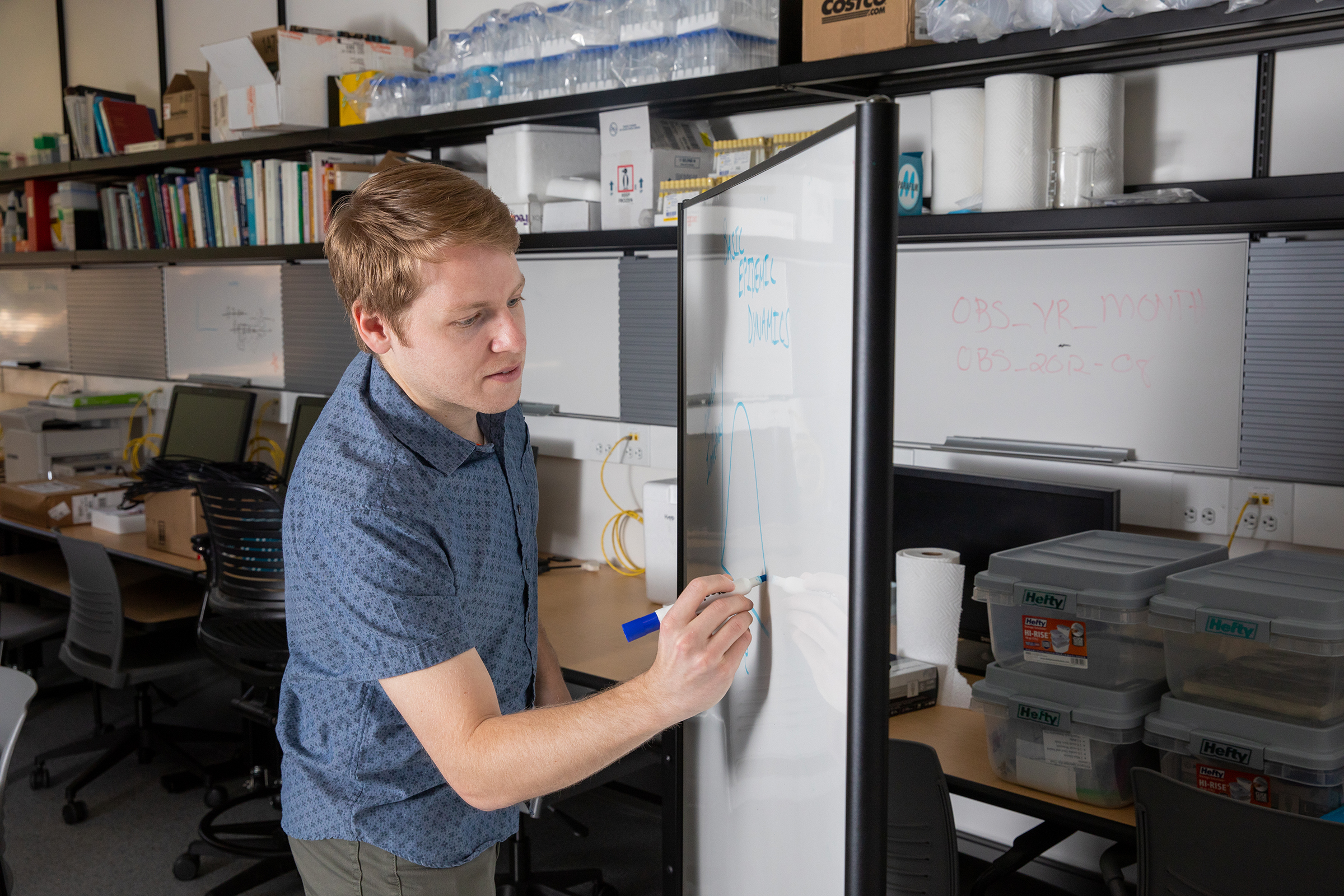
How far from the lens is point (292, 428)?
11.6 feet

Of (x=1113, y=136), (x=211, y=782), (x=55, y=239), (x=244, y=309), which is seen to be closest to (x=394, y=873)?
(x=1113, y=136)

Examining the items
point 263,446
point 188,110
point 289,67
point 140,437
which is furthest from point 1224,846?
point 140,437

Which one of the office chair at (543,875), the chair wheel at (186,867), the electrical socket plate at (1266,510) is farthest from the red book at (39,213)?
the electrical socket plate at (1266,510)

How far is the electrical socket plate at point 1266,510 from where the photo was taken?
6.32 ft

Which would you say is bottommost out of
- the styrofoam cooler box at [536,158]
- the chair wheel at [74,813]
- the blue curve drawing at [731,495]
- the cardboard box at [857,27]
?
the chair wheel at [74,813]

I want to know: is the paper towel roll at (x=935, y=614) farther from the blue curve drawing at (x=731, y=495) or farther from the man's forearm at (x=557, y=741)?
the man's forearm at (x=557, y=741)

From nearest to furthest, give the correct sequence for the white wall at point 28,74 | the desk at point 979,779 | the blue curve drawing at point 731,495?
the blue curve drawing at point 731,495
the desk at point 979,779
the white wall at point 28,74

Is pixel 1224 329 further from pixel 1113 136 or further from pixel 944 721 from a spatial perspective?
pixel 944 721

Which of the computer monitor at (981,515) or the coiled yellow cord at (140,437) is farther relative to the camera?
the coiled yellow cord at (140,437)

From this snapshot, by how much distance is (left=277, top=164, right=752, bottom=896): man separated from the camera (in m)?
0.92

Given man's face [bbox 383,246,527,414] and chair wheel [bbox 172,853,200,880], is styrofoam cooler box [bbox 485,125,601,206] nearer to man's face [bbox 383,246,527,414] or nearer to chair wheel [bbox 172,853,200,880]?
man's face [bbox 383,246,527,414]

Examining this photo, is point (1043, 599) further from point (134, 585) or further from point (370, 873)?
point (134, 585)

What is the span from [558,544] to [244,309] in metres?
1.73

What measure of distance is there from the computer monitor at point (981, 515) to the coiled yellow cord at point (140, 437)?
11.3 feet
